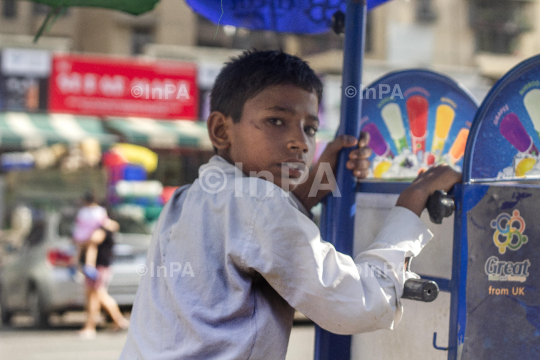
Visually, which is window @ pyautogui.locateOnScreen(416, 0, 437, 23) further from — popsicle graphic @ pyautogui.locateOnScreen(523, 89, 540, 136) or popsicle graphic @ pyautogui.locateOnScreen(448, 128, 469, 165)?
popsicle graphic @ pyautogui.locateOnScreen(523, 89, 540, 136)

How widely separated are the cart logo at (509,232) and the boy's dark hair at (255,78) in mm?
561

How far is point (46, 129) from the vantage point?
474 inches

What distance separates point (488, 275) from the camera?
5.14 feet

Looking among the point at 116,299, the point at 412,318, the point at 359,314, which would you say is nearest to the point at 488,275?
the point at 412,318

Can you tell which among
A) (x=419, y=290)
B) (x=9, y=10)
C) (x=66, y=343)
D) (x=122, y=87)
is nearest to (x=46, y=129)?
(x=122, y=87)

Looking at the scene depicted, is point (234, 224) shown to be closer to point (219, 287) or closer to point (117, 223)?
point (219, 287)

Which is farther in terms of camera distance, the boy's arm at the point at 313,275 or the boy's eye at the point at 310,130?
the boy's eye at the point at 310,130

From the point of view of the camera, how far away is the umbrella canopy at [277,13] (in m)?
2.22

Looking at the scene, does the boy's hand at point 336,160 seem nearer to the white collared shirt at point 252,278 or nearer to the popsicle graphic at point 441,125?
the white collared shirt at point 252,278

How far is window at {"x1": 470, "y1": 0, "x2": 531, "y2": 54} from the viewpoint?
18031mm

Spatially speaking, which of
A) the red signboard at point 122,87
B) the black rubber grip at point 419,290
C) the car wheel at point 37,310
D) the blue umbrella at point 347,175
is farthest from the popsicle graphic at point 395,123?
the red signboard at point 122,87

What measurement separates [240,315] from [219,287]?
7cm

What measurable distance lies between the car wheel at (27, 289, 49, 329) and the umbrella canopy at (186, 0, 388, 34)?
5.57 meters

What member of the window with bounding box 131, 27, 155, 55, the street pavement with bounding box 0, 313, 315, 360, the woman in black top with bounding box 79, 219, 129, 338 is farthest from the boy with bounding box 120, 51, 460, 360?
the window with bounding box 131, 27, 155, 55
